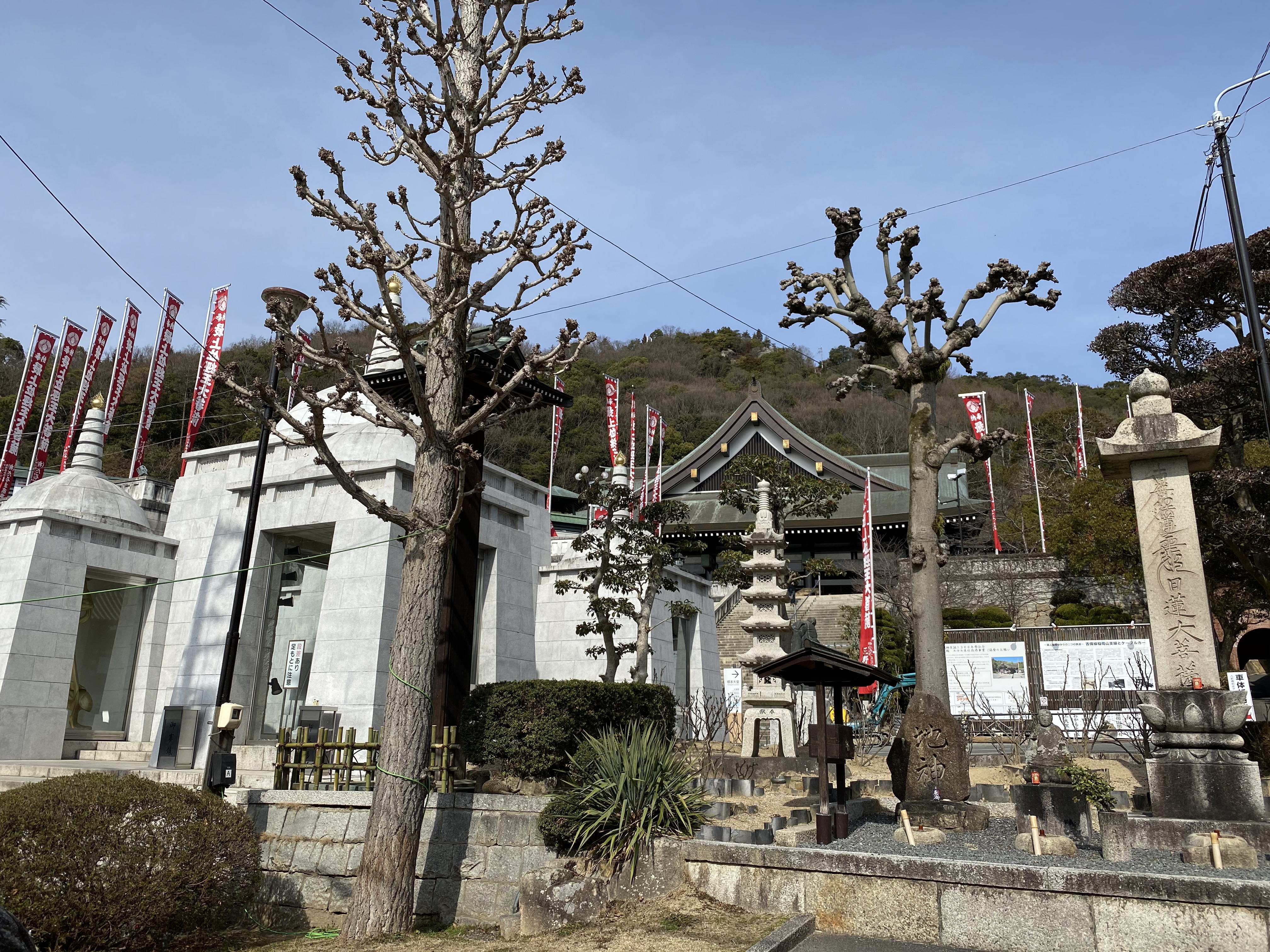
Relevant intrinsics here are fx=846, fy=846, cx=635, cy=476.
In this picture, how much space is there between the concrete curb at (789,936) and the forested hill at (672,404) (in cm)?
3505

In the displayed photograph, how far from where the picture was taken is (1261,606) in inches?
922

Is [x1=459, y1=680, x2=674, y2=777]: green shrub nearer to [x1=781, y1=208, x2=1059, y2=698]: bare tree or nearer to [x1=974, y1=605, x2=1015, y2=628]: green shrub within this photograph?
[x1=781, y1=208, x2=1059, y2=698]: bare tree

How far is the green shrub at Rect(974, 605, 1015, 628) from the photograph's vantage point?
99.1 ft

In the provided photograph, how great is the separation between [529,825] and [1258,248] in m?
17.2

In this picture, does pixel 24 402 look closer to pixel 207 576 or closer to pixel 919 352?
pixel 207 576

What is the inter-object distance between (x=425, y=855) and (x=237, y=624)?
19.7 feet

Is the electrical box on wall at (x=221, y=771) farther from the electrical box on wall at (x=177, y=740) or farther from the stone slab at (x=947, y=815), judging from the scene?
the stone slab at (x=947, y=815)

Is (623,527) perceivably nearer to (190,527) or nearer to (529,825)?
(529,825)

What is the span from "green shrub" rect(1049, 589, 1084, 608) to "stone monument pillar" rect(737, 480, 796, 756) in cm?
2029

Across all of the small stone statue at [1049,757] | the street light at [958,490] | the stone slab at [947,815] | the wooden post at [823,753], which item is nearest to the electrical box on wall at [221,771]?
the wooden post at [823,753]

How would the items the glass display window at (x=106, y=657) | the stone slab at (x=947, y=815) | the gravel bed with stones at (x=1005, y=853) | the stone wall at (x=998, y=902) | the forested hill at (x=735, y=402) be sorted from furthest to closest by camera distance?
1. the forested hill at (x=735, y=402)
2. the glass display window at (x=106, y=657)
3. the stone slab at (x=947, y=815)
4. the gravel bed with stones at (x=1005, y=853)
5. the stone wall at (x=998, y=902)

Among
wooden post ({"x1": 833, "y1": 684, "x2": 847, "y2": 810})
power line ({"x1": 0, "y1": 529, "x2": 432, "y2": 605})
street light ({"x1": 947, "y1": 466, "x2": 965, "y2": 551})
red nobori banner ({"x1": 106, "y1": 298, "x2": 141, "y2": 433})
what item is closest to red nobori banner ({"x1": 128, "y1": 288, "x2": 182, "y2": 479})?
red nobori banner ({"x1": 106, "y1": 298, "x2": 141, "y2": 433})

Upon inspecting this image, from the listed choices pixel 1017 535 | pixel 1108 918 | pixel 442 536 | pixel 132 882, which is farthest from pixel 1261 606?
pixel 132 882

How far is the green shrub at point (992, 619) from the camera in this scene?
3020cm
